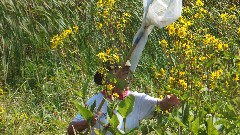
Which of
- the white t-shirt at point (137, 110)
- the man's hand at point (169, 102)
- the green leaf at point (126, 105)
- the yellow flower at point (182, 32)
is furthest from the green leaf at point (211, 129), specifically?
the white t-shirt at point (137, 110)

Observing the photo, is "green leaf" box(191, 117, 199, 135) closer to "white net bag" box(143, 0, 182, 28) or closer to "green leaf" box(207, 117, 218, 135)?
"green leaf" box(207, 117, 218, 135)

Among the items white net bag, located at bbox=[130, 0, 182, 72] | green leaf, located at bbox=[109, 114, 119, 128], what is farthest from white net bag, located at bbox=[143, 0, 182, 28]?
green leaf, located at bbox=[109, 114, 119, 128]

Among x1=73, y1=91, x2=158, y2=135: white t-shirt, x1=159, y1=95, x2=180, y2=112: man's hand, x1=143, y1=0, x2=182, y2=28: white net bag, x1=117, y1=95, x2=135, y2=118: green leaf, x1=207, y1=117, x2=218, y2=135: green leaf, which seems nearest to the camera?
x1=207, y1=117, x2=218, y2=135: green leaf

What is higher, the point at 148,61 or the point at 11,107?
the point at 148,61

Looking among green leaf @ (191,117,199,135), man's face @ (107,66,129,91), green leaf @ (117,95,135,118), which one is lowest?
green leaf @ (117,95,135,118)

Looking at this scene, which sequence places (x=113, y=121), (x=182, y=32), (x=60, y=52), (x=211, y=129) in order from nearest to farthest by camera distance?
(x=211, y=129)
(x=113, y=121)
(x=182, y=32)
(x=60, y=52)

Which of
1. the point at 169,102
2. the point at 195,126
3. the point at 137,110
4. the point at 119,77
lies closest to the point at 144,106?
the point at 137,110

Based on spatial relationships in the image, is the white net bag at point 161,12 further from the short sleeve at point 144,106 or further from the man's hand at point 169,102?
the short sleeve at point 144,106

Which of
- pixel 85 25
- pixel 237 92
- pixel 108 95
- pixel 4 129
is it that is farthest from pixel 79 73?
pixel 237 92

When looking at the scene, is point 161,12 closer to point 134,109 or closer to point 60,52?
point 134,109

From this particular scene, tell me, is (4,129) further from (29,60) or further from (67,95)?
(29,60)

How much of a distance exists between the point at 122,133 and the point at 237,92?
1.71 feet

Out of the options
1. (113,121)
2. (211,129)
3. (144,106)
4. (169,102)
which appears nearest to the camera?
(211,129)

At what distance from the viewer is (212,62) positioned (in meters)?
2.97
